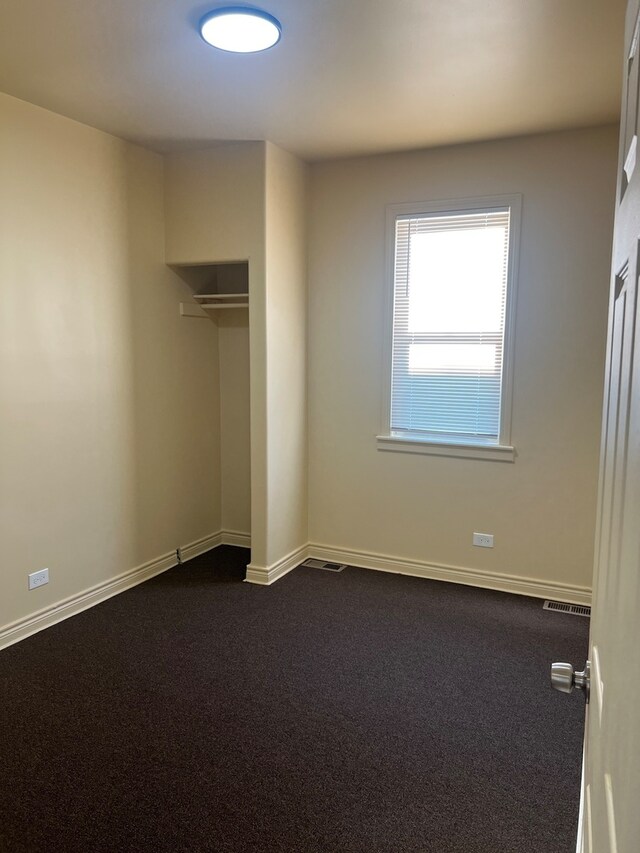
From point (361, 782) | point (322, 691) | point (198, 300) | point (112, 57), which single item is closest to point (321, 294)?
point (198, 300)

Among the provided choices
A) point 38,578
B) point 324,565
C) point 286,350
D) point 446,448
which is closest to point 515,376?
point 446,448

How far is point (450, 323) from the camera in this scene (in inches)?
162

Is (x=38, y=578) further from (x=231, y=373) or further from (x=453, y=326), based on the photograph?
(x=453, y=326)

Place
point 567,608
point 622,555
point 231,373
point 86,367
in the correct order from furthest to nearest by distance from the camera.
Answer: point 231,373 < point 567,608 < point 86,367 < point 622,555

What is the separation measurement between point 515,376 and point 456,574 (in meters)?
1.39

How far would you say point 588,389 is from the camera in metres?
3.77

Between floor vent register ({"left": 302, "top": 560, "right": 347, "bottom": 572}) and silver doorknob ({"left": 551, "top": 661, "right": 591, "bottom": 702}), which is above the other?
silver doorknob ({"left": 551, "top": 661, "right": 591, "bottom": 702})

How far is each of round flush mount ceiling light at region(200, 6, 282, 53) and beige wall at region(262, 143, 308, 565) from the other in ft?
4.53

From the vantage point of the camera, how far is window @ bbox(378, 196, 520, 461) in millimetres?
3965

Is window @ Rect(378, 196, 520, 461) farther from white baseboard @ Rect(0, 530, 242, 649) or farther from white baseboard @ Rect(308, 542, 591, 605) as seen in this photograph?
white baseboard @ Rect(0, 530, 242, 649)

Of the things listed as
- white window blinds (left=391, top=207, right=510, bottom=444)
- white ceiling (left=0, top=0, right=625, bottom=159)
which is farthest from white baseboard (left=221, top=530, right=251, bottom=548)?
white ceiling (left=0, top=0, right=625, bottom=159)

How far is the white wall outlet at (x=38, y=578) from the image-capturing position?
3.47 meters

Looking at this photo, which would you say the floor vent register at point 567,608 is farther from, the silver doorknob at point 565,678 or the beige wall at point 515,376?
the silver doorknob at point 565,678

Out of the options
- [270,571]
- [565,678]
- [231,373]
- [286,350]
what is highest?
[286,350]
